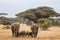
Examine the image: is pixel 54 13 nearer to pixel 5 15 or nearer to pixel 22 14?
pixel 22 14

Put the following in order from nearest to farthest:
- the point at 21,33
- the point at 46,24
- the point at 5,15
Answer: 1. the point at 21,33
2. the point at 46,24
3. the point at 5,15

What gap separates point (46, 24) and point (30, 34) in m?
13.1

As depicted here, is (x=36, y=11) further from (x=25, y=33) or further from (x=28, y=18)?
(x=25, y=33)

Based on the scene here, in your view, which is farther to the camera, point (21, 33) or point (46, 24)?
point (46, 24)

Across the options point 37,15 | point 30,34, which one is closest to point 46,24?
point 30,34

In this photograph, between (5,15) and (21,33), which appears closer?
(21,33)

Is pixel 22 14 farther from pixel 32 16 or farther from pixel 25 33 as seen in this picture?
pixel 25 33

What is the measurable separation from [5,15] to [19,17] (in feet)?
66.3

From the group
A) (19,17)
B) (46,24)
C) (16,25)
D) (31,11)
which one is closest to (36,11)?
(31,11)

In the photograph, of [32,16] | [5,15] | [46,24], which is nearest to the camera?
[46,24]

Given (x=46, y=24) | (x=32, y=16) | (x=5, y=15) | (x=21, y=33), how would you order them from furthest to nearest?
(x=5, y=15) < (x=32, y=16) < (x=46, y=24) < (x=21, y=33)

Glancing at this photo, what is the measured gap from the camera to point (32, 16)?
50156 millimetres

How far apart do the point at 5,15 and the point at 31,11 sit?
18.1 metres

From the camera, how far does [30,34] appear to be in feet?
71.9
